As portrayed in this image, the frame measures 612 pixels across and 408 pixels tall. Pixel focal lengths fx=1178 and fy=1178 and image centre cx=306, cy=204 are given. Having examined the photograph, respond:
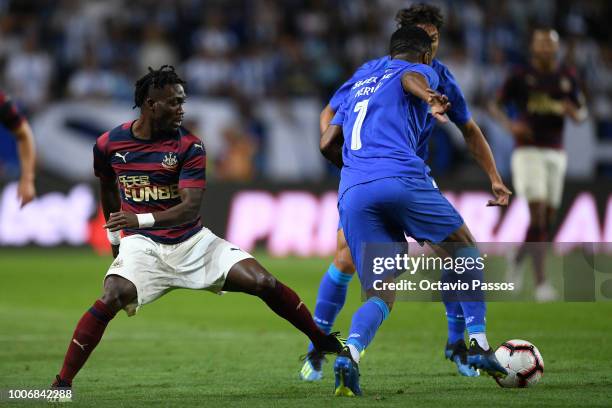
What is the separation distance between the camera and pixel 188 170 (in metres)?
6.97

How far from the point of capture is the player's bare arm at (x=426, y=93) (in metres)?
6.30

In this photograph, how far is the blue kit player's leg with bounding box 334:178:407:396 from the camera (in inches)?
254

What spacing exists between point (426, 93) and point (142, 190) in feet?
5.99

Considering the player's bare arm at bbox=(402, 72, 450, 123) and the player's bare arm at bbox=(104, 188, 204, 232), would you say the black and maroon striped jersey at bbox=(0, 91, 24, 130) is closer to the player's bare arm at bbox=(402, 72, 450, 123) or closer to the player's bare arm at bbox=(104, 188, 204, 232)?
the player's bare arm at bbox=(104, 188, 204, 232)

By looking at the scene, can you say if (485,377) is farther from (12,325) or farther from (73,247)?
(73,247)

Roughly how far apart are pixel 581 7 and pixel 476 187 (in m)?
6.52

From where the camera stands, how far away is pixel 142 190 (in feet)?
23.1

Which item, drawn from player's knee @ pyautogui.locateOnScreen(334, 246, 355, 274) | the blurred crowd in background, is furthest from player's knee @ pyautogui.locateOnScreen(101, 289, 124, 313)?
the blurred crowd in background

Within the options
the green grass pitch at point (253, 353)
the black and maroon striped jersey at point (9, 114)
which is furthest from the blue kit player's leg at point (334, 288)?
the black and maroon striped jersey at point (9, 114)

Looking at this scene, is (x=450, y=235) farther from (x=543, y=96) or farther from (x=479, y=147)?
(x=543, y=96)

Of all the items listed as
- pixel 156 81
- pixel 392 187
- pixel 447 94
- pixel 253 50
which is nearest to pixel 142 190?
pixel 156 81

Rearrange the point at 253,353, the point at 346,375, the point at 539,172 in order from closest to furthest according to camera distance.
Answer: the point at 346,375 → the point at 253,353 → the point at 539,172

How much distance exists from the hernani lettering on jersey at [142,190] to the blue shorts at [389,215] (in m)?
1.13

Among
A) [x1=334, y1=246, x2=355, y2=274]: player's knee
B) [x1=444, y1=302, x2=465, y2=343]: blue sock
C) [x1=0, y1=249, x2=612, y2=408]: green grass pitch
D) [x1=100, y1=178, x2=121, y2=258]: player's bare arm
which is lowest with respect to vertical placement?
[x1=0, y1=249, x2=612, y2=408]: green grass pitch
